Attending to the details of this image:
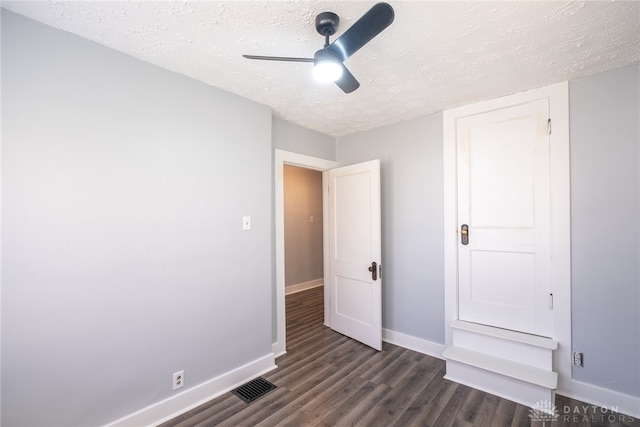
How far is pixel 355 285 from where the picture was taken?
317 centimetres

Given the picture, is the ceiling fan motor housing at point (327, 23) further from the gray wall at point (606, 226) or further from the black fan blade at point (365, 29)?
the gray wall at point (606, 226)

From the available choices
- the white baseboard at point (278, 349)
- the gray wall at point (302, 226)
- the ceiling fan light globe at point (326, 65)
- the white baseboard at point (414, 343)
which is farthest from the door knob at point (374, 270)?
the gray wall at point (302, 226)

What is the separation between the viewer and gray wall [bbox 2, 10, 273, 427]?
143cm

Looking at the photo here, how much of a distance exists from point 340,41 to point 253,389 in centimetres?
249

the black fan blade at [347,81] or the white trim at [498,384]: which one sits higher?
the black fan blade at [347,81]

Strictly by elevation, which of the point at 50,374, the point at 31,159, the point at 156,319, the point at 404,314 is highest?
the point at 31,159

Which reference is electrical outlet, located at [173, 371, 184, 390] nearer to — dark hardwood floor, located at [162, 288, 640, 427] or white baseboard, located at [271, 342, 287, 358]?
dark hardwood floor, located at [162, 288, 640, 427]

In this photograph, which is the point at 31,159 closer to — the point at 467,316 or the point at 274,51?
the point at 274,51

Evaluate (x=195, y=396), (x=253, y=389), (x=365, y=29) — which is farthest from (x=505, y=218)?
(x=195, y=396)

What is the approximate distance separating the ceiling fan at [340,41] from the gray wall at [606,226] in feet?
6.23

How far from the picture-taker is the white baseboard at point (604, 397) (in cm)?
190

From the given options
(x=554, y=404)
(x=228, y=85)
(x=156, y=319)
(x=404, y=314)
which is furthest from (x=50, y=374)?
(x=554, y=404)

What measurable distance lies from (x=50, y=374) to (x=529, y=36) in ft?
10.6
